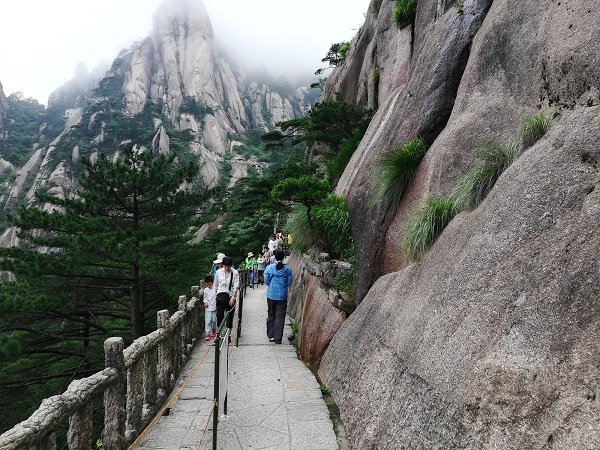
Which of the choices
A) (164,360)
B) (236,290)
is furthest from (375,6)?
(164,360)

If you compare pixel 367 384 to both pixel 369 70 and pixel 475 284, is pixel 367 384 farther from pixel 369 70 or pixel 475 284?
pixel 369 70

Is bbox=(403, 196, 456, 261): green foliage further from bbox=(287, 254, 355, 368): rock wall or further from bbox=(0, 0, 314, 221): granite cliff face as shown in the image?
bbox=(0, 0, 314, 221): granite cliff face

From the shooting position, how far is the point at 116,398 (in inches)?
158

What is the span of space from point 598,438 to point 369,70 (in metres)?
17.0

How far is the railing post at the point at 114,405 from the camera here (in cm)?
393

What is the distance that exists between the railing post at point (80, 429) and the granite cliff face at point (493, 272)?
230cm

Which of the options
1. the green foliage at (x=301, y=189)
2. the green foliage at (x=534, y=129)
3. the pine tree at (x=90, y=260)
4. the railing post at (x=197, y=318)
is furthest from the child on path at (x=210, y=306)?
the green foliage at (x=534, y=129)

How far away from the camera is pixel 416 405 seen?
2996 mm

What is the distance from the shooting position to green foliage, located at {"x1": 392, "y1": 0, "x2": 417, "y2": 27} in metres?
10.8

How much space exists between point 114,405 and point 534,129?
4.74 metres

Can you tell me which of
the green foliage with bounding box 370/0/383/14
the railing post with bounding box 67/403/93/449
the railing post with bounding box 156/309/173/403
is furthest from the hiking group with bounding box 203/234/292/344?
the green foliage with bounding box 370/0/383/14

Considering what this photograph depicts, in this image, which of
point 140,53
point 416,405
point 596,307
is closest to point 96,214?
point 416,405

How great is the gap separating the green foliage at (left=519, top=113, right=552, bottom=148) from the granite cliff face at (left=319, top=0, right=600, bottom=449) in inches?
3.9

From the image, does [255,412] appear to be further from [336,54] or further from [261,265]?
[336,54]
